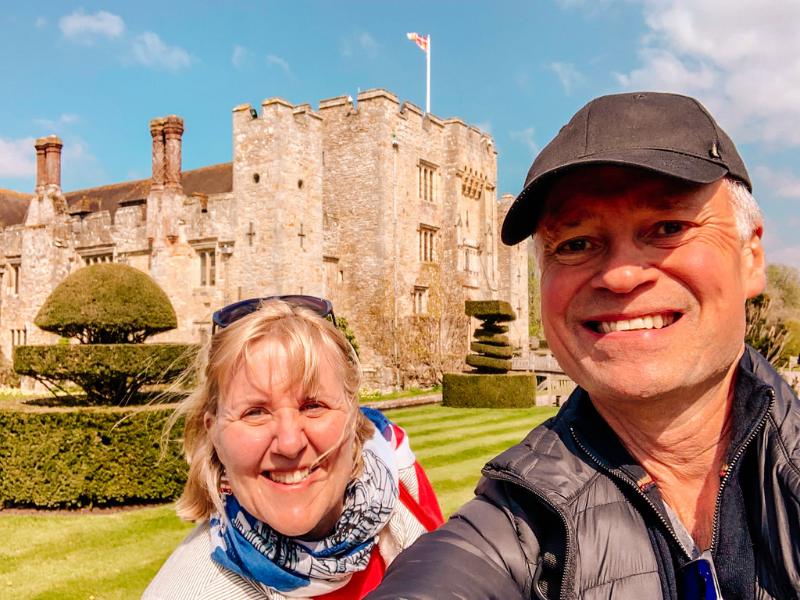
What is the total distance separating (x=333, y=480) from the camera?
6.90 feet

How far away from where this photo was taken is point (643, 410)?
1.45m

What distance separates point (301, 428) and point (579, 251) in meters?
1.03

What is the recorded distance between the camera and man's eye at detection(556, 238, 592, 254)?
143cm

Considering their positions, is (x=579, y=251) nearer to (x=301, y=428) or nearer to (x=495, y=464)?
(x=495, y=464)

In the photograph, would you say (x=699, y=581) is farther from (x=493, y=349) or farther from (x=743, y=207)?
(x=493, y=349)

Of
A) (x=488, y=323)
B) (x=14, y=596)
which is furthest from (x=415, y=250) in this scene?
(x=14, y=596)

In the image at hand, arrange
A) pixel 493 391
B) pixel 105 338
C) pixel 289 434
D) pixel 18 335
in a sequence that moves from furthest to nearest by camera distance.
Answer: pixel 18 335 < pixel 493 391 < pixel 105 338 < pixel 289 434

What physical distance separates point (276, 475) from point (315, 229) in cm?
2093

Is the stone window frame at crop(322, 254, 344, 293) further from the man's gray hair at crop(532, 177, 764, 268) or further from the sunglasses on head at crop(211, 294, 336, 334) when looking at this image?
the man's gray hair at crop(532, 177, 764, 268)

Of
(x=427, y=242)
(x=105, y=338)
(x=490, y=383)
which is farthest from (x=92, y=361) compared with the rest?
(x=427, y=242)

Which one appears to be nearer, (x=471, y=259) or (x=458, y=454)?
(x=458, y=454)

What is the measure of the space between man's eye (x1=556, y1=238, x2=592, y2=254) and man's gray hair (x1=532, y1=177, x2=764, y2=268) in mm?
312

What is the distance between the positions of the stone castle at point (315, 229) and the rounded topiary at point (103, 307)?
11.2 meters

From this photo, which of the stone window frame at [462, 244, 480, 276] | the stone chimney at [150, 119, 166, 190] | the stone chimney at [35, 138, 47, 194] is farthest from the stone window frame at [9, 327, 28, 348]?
the stone window frame at [462, 244, 480, 276]
